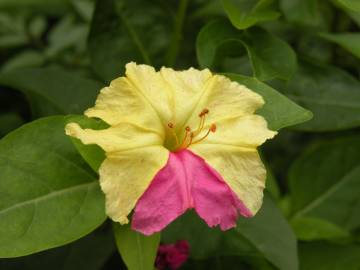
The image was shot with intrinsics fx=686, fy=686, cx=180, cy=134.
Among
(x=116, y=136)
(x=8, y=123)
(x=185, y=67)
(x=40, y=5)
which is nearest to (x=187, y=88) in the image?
(x=116, y=136)

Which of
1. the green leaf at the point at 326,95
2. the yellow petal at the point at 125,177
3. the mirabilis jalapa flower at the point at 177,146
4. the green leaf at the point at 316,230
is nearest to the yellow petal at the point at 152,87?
the mirabilis jalapa flower at the point at 177,146

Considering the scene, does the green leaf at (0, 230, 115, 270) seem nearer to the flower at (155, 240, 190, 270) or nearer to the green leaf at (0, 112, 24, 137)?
the flower at (155, 240, 190, 270)

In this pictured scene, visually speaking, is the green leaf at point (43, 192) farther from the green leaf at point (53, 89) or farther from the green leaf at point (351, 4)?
the green leaf at point (351, 4)

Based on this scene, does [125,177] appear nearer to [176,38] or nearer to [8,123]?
[176,38]

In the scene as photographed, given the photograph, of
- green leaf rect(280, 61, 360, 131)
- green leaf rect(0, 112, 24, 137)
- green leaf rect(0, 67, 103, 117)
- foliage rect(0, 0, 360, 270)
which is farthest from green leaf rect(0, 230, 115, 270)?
green leaf rect(280, 61, 360, 131)

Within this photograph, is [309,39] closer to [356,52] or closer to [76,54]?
[356,52]
